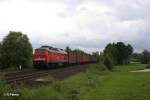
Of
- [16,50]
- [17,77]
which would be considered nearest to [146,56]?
[16,50]

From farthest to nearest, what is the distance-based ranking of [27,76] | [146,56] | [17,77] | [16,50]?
[146,56], [16,50], [27,76], [17,77]

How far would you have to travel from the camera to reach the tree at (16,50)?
95.1 m

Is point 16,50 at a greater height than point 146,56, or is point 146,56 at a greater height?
point 16,50

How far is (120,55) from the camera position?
140m

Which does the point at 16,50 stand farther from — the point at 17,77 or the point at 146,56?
the point at 146,56

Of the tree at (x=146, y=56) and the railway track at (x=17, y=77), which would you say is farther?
the tree at (x=146, y=56)

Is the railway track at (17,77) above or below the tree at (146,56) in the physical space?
below

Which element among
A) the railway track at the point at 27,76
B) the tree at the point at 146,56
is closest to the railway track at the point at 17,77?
the railway track at the point at 27,76

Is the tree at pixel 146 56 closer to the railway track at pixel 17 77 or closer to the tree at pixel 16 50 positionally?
the tree at pixel 16 50

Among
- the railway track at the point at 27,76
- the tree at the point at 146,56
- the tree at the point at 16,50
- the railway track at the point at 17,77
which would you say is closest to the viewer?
the railway track at the point at 17,77

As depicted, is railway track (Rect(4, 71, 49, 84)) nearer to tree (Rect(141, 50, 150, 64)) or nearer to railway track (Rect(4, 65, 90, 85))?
railway track (Rect(4, 65, 90, 85))

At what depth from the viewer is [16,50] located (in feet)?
328

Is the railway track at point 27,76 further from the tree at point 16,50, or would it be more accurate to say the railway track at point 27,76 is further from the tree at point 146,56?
the tree at point 146,56

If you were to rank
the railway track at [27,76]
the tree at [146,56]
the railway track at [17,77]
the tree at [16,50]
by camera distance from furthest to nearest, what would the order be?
the tree at [146,56] < the tree at [16,50] < the railway track at [27,76] < the railway track at [17,77]
